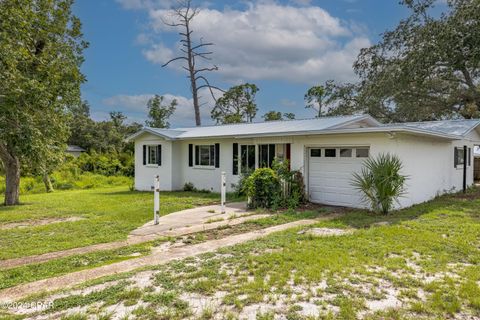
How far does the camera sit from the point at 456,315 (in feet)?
11.6

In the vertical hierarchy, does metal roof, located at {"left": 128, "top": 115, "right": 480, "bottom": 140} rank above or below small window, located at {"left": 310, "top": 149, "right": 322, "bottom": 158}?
above

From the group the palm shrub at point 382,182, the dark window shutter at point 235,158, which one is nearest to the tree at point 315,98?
the dark window shutter at point 235,158

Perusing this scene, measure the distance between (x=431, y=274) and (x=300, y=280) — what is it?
1.85 metres

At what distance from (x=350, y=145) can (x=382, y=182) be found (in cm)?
187

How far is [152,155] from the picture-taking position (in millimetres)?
17500

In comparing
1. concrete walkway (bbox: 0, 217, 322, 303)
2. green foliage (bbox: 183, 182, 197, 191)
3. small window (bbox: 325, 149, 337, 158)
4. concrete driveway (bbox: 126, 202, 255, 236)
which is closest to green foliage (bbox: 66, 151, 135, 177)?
green foliage (bbox: 183, 182, 197, 191)

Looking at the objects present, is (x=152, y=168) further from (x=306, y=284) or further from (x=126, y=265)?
(x=306, y=284)

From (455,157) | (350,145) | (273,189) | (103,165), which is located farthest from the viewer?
(103,165)

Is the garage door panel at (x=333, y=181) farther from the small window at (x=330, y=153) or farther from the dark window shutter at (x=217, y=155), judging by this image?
the dark window shutter at (x=217, y=155)

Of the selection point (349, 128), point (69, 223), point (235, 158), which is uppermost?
point (349, 128)

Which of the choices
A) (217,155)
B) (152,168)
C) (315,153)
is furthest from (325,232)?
(152,168)

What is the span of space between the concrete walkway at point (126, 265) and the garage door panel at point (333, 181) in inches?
168

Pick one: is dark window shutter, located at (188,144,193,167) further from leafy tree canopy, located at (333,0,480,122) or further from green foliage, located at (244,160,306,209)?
leafy tree canopy, located at (333,0,480,122)

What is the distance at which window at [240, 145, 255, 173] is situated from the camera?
14180 millimetres
